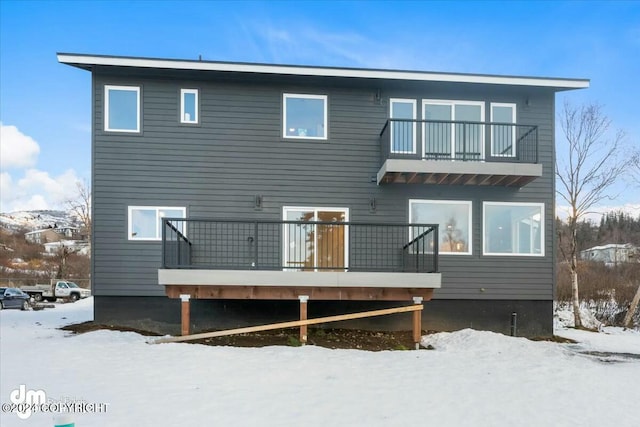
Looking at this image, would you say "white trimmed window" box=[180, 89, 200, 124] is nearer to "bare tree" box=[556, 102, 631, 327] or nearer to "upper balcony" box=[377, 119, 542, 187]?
"upper balcony" box=[377, 119, 542, 187]

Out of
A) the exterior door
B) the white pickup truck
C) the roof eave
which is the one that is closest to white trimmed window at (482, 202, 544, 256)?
the roof eave

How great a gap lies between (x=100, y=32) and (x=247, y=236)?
13.6 metres

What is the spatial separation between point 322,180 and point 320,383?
5380mm

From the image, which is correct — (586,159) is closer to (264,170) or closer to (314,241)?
(314,241)

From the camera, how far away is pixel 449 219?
10195mm

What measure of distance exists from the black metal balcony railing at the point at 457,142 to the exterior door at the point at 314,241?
6.85 feet

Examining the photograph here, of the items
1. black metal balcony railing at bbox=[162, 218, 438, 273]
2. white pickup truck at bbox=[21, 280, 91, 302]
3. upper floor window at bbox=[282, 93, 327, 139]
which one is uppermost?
upper floor window at bbox=[282, 93, 327, 139]

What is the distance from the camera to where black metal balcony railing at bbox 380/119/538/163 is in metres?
10.1

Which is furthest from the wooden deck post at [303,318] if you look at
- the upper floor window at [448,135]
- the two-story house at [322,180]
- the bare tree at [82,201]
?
the bare tree at [82,201]

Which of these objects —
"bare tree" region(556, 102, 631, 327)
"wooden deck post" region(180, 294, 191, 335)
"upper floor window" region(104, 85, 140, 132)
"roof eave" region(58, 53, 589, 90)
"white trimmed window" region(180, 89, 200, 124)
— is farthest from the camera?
"bare tree" region(556, 102, 631, 327)

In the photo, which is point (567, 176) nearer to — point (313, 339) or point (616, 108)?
point (616, 108)

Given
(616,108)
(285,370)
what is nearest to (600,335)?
(616,108)

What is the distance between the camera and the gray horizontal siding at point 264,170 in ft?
31.6

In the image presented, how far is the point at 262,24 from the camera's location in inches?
752
